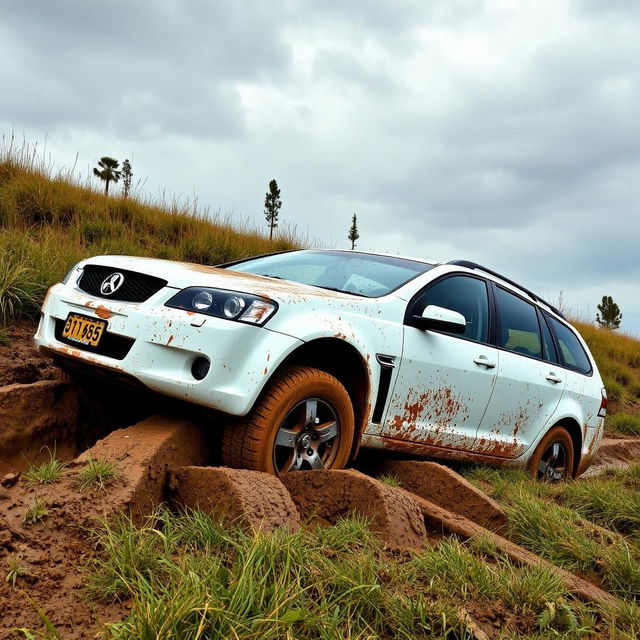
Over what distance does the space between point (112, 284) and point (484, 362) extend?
253 cm

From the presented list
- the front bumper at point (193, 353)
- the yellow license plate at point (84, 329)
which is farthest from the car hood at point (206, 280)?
the yellow license plate at point (84, 329)

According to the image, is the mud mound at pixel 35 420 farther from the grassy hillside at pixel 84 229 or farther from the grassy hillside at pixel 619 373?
the grassy hillside at pixel 619 373

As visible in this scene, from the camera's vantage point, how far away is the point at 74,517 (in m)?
2.42

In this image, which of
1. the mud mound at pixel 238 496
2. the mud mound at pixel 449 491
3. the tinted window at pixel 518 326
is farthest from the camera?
the tinted window at pixel 518 326

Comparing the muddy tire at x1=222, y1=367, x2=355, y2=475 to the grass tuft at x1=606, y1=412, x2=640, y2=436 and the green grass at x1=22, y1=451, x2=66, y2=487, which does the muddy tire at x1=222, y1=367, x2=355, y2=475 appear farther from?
the grass tuft at x1=606, y1=412, x2=640, y2=436

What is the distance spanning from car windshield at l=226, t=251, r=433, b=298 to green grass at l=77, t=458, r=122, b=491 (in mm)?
1810

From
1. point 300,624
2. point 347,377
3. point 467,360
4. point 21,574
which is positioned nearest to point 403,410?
point 347,377

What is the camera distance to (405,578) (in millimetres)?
2371

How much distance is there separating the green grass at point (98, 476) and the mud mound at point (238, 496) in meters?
0.30

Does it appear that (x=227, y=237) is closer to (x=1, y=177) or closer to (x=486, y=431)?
(x=1, y=177)

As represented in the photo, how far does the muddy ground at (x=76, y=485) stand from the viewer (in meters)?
Answer: 2.00

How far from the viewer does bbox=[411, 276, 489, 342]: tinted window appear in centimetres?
439

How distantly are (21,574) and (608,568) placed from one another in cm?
257

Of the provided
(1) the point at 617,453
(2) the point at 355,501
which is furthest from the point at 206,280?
(1) the point at 617,453
